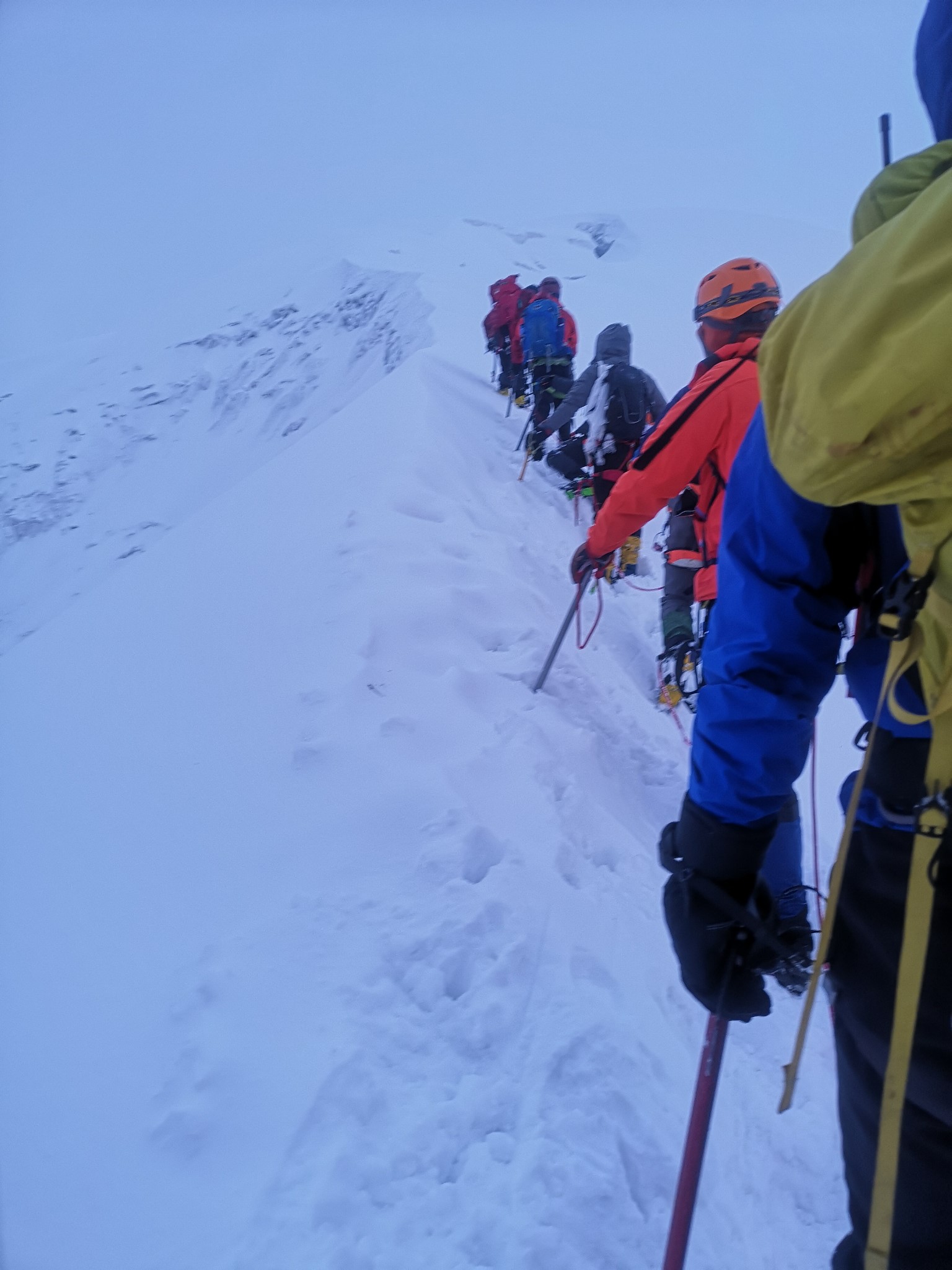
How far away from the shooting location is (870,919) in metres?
1.09

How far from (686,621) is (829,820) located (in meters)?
1.47

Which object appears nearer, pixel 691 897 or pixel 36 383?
pixel 691 897

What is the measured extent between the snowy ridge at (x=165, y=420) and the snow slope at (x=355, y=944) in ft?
38.4

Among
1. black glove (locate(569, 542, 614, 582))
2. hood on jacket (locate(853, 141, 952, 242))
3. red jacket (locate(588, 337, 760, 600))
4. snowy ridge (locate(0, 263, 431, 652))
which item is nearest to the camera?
hood on jacket (locate(853, 141, 952, 242))

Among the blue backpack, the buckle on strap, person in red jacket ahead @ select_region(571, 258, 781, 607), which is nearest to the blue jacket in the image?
the buckle on strap

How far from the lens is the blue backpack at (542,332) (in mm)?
8617

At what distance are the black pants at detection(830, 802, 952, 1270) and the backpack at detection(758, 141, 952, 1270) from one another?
0.02 m

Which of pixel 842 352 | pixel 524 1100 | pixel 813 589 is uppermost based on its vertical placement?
pixel 842 352

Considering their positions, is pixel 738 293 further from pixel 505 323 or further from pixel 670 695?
pixel 505 323

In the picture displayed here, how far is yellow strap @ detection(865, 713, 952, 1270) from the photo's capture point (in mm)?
937

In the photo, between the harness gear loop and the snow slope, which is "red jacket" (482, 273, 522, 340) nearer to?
the snow slope

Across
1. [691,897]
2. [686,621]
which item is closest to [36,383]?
[686,621]

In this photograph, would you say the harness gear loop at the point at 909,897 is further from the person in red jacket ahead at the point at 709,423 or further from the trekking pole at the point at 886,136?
the person in red jacket ahead at the point at 709,423

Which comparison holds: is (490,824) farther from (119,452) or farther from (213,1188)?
(119,452)
